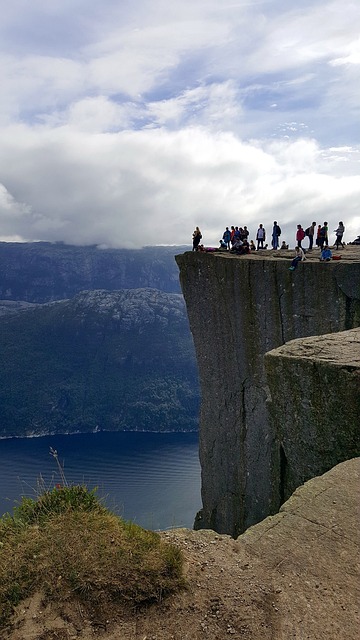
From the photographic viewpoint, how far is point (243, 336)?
2597 centimetres

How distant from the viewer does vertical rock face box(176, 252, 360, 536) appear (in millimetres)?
22109

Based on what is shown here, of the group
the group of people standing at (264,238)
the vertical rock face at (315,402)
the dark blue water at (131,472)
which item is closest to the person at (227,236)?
the group of people standing at (264,238)

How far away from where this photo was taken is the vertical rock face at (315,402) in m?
10.7

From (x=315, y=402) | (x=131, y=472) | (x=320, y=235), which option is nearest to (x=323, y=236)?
(x=320, y=235)

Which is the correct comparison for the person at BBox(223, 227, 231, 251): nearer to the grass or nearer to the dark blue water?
the grass

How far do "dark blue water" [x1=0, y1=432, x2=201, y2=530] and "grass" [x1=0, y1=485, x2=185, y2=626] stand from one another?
65112 millimetres

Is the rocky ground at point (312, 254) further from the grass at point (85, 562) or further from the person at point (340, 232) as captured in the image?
the grass at point (85, 562)

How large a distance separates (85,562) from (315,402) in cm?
693

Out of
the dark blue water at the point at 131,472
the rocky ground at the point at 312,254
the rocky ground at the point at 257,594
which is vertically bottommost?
the dark blue water at the point at 131,472

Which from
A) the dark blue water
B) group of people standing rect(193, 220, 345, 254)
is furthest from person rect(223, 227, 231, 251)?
the dark blue water

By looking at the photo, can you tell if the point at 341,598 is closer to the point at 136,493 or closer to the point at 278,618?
the point at 278,618

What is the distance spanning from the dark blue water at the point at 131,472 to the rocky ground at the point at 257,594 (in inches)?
2529

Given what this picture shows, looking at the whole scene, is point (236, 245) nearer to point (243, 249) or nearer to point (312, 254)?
point (243, 249)

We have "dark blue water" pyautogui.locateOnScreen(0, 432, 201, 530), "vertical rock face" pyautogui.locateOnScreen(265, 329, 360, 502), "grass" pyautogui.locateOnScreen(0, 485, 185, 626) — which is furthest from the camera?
"dark blue water" pyautogui.locateOnScreen(0, 432, 201, 530)
